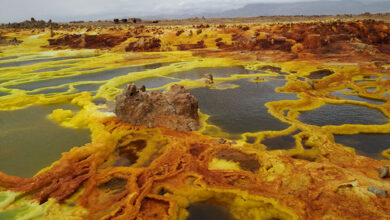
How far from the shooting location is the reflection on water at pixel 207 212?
575 inches

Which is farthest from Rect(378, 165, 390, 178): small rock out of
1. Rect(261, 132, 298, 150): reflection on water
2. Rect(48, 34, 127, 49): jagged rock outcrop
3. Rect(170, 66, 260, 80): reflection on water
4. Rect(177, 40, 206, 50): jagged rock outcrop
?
Rect(48, 34, 127, 49): jagged rock outcrop

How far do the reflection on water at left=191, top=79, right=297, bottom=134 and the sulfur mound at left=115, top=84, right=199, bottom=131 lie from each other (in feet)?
10.9

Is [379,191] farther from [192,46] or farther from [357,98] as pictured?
[192,46]

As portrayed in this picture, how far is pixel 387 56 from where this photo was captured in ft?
190

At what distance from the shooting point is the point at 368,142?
22672 mm

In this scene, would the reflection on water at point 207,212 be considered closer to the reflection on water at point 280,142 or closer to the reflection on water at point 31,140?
the reflection on water at point 280,142

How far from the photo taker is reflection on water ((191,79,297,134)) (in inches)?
1043

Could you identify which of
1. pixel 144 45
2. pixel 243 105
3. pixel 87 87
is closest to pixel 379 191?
pixel 243 105

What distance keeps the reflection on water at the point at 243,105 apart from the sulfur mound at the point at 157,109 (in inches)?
131

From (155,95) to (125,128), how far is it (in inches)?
196

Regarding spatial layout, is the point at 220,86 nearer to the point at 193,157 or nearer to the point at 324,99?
the point at 324,99

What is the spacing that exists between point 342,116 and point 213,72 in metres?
28.3

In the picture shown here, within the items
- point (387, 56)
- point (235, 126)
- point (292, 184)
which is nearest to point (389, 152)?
point (292, 184)

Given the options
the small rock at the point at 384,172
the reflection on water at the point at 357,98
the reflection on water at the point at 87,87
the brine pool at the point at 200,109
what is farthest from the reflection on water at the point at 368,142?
the reflection on water at the point at 87,87
